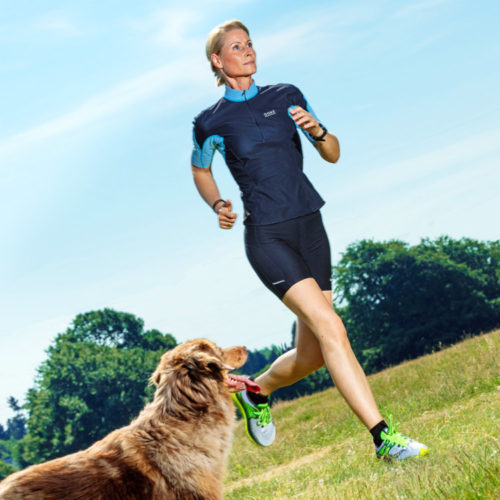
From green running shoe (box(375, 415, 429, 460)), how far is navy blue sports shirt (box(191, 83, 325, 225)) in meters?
1.95

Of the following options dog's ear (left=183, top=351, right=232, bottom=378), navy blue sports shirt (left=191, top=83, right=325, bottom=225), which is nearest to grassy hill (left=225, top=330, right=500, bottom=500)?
dog's ear (left=183, top=351, right=232, bottom=378)

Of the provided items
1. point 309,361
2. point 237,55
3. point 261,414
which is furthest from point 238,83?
point 261,414

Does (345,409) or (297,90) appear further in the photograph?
(345,409)

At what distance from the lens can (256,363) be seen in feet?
436

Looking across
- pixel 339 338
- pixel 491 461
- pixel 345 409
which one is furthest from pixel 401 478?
pixel 345 409

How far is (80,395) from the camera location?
63.6m

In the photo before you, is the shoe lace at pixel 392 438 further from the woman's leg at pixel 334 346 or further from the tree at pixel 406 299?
the tree at pixel 406 299

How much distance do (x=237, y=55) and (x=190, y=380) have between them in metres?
2.96

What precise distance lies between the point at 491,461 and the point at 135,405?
63983mm

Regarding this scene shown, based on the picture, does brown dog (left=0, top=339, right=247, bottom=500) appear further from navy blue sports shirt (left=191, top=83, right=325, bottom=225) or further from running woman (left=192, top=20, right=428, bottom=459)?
navy blue sports shirt (left=191, top=83, right=325, bottom=225)

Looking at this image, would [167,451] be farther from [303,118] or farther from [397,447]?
[303,118]

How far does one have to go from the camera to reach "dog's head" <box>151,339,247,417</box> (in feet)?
15.2

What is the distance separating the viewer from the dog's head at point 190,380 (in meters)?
4.64

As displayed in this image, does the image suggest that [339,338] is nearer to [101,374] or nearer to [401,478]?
[401,478]
